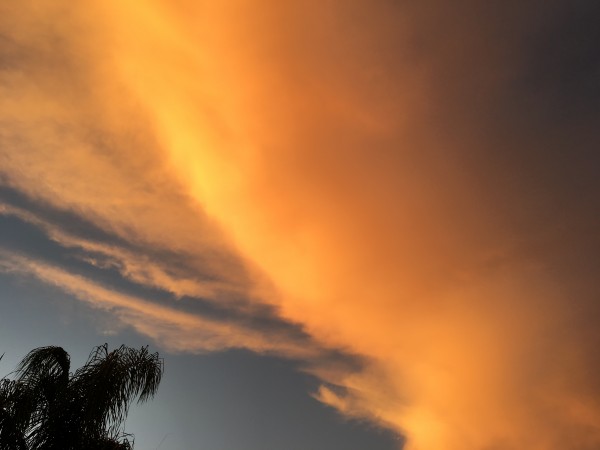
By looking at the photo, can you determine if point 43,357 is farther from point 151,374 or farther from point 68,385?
point 151,374

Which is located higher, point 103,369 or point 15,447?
point 103,369

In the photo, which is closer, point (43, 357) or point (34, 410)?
point (34, 410)

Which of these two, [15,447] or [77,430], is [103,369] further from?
[15,447]

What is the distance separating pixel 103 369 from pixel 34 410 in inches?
79.3

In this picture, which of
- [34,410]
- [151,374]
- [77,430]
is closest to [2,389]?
[34,410]

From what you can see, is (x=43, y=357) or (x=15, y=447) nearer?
(x=15, y=447)

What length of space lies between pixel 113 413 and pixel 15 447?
2.42 meters

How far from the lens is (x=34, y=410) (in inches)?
548

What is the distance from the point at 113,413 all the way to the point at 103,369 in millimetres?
1215

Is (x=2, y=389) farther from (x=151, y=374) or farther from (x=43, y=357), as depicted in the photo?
(x=151, y=374)

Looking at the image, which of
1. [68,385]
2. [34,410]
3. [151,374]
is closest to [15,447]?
[34,410]

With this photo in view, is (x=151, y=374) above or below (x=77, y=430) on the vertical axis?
above

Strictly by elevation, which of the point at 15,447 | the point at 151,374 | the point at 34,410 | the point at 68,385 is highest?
the point at 151,374

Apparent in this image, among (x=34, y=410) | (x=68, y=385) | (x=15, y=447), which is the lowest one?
(x=15, y=447)
